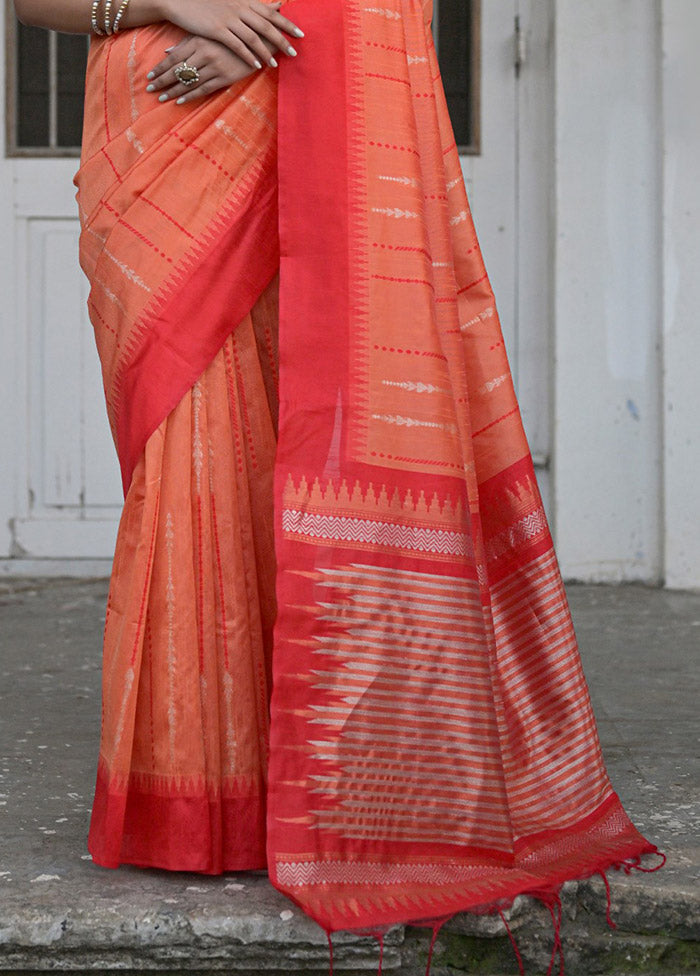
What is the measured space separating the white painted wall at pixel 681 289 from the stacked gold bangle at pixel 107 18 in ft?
7.78

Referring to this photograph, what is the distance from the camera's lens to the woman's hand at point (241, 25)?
145 cm

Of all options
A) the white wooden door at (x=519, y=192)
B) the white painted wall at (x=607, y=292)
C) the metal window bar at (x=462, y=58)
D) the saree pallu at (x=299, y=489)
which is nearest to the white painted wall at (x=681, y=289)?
the white painted wall at (x=607, y=292)

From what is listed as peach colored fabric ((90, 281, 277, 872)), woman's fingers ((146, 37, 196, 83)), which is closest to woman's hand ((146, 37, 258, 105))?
woman's fingers ((146, 37, 196, 83))

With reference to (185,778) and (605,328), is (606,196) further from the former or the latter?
(185,778)

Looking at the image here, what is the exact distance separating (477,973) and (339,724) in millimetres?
326

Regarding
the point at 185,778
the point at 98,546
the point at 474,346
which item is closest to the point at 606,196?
the point at 98,546

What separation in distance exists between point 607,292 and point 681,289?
0.68 feet

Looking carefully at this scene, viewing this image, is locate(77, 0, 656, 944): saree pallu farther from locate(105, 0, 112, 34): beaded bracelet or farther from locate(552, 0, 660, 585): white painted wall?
locate(552, 0, 660, 585): white painted wall

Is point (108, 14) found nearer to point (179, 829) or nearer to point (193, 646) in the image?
point (193, 646)

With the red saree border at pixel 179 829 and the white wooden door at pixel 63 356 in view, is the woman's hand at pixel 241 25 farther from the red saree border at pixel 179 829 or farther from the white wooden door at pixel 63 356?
the white wooden door at pixel 63 356

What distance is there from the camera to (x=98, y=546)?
3789mm

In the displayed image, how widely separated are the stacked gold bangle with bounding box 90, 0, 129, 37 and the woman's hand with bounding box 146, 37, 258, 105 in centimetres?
11

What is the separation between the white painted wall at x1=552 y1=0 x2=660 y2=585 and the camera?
143 inches

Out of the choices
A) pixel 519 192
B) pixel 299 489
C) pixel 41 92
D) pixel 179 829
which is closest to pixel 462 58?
pixel 519 192
